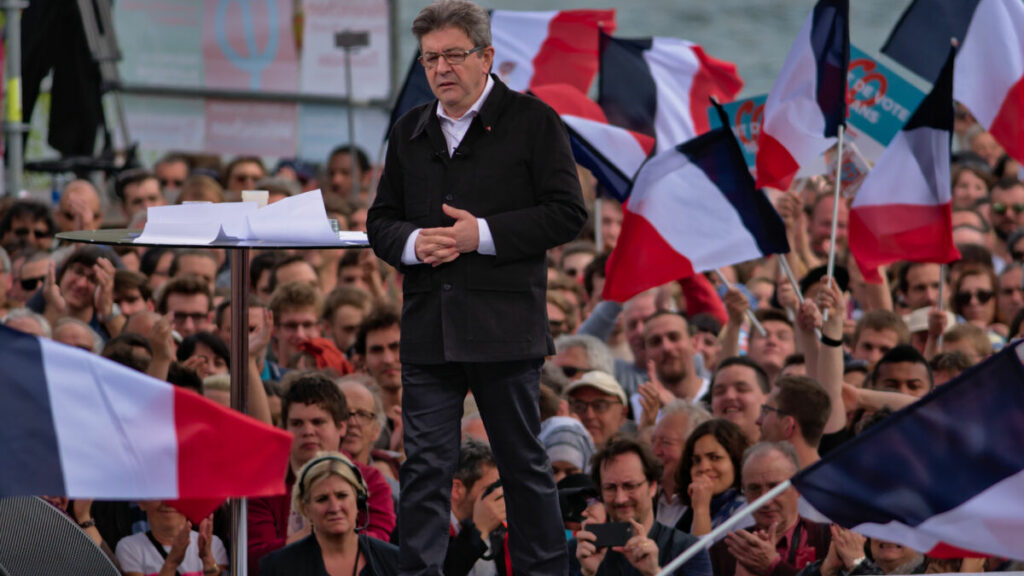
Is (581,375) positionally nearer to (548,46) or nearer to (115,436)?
(548,46)

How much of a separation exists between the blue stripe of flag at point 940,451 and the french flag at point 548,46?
867 centimetres

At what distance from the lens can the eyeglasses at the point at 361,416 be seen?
8.29m

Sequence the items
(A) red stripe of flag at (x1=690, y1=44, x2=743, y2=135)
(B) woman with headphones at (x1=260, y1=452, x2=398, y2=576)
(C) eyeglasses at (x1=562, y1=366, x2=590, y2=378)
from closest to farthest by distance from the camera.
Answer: (B) woman with headphones at (x1=260, y1=452, x2=398, y2=576) → (C) eyeglasses at (x1=562, y1=366, x2=590, y2=378) → (A) red stripe of flag at (x1=690, y1=44, x2=743, y2=135)

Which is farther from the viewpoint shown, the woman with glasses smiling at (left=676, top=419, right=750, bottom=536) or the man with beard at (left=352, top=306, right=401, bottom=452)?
the man with beard at (left=352, top=306, right=401, bottom=452)

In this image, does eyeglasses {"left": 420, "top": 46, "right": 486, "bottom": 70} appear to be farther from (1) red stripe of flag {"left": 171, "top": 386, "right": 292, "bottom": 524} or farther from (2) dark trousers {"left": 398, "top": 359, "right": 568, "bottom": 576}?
(1) red stripe of flag {"left": 171, "top": 386, "right": 292, "bottom": 524}

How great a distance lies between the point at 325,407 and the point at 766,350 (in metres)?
3.40

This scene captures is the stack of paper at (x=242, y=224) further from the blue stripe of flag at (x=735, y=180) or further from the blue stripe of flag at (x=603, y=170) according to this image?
the blue stripe of flag at (x=603, y=170)

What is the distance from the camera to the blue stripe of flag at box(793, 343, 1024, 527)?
4.65m

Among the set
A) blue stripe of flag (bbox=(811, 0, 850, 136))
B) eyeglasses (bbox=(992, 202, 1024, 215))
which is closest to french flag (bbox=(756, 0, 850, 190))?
blue stripe of flag (bbox=(811, 0, 850, 136))

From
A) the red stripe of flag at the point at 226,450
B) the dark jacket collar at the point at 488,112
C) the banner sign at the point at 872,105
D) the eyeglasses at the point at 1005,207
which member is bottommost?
the eyeglasses at the point at 1005,207

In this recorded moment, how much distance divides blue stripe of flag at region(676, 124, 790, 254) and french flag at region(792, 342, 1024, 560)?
162 inches

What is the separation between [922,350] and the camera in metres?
10.8

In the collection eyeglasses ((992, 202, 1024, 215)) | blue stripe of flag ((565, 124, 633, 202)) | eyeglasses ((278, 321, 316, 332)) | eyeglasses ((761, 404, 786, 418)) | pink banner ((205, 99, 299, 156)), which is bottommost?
eyeglasses ((761, 404, 786, 418))

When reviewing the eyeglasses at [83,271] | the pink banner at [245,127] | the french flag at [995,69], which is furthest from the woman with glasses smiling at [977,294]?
the pink banner at [245,127]
